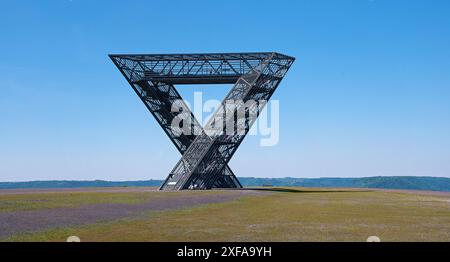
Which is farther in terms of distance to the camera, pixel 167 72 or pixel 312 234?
pixel 167 72

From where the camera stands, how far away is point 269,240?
1761 centimetres

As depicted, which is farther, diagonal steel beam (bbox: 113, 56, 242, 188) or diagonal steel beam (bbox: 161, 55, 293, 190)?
diagonal steel beam (bbox: 113, 56, 242, 188)

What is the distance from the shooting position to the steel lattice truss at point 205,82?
6469cm

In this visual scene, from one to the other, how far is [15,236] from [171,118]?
5164 centimetres

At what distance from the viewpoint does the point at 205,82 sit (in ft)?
223

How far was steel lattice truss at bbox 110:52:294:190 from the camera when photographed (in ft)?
212

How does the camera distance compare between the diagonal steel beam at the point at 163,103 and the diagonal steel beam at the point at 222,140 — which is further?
the diagonal steel beam at the point at 163,103

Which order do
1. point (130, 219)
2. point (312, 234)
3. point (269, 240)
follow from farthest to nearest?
point (130, 219)
point (312, 234)
point (269, 240)

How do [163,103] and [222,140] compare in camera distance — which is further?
[163,103]

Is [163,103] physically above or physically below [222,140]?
above
